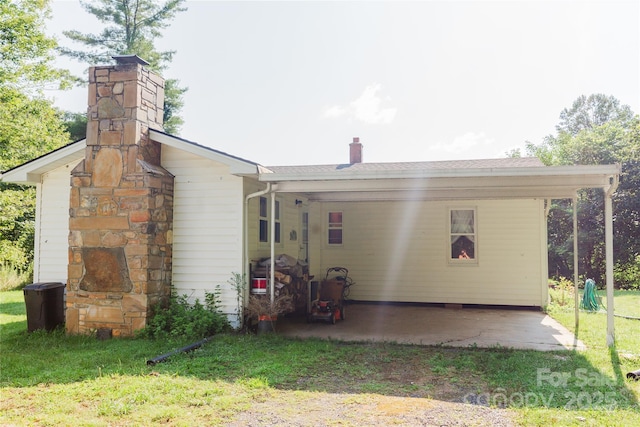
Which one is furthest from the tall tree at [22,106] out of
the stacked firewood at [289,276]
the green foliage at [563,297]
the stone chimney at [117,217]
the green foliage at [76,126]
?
the green foliage at [563,297]

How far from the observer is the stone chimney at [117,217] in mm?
6402

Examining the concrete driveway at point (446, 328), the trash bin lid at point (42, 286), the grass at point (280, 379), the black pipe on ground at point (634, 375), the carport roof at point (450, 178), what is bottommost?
the concrete driveway at point (446, 328)

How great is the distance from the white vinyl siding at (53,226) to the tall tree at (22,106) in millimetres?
7465

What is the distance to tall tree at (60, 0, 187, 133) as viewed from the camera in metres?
17.2

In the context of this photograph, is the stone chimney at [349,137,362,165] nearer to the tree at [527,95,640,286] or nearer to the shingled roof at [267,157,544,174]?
the shingled roof at [267,157,544,174]

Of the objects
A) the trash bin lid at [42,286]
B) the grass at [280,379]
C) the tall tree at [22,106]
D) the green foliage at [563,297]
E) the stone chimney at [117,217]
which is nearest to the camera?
the grass at [280,379]

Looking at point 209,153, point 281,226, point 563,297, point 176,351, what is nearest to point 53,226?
point 209,153

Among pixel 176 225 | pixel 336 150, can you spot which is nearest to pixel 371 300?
pixel 176 225

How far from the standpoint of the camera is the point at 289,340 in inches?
247

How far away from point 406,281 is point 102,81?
711cm

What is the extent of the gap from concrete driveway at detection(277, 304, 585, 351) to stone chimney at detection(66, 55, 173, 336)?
225 cm

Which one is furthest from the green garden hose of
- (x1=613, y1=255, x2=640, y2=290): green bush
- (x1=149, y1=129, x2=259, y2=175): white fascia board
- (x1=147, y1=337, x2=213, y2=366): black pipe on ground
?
(x1=613, y1=255, x2=640, y2=290): green bush

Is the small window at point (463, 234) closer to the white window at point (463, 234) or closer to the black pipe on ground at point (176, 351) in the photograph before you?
the white window at point (463, 234)

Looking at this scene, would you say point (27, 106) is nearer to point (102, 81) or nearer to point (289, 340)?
point (102, 81)
